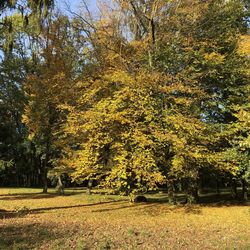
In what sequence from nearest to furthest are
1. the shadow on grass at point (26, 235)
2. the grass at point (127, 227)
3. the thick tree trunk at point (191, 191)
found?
the shadow on grass at point (26, 235)
the grass at point (127, 227)
the thick tree trunk at point (191, 191)

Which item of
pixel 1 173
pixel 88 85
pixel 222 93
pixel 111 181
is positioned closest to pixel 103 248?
pixel 111 181

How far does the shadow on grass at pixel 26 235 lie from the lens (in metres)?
8.27

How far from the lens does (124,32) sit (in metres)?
21.2

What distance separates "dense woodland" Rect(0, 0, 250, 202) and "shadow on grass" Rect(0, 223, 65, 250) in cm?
474

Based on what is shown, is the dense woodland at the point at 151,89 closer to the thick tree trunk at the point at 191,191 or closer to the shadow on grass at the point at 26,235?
the thick tree trunk at the point at 191,191

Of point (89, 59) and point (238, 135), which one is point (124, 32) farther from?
point (238, 135)

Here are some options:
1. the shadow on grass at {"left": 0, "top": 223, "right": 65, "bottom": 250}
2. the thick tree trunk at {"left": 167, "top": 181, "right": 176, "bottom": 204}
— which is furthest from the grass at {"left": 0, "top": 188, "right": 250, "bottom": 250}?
the thick tree trunk at {"left": 167, "top": 181, "right": 176, "bottom": 204}

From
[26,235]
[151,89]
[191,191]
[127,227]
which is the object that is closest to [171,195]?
[191,191]

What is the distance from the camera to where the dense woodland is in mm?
15595

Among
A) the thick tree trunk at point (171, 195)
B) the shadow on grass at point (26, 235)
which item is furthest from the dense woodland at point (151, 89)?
the shadow on grass at point (26, 235)

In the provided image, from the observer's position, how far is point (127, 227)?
11.7m

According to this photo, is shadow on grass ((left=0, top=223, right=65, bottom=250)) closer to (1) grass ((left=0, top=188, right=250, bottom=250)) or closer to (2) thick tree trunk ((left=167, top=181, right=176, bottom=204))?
(1) grass ((left=0, top=188, right=250, bottom=250))

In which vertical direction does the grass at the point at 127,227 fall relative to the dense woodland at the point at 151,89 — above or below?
below

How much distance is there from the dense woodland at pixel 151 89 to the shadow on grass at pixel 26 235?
186 inches
